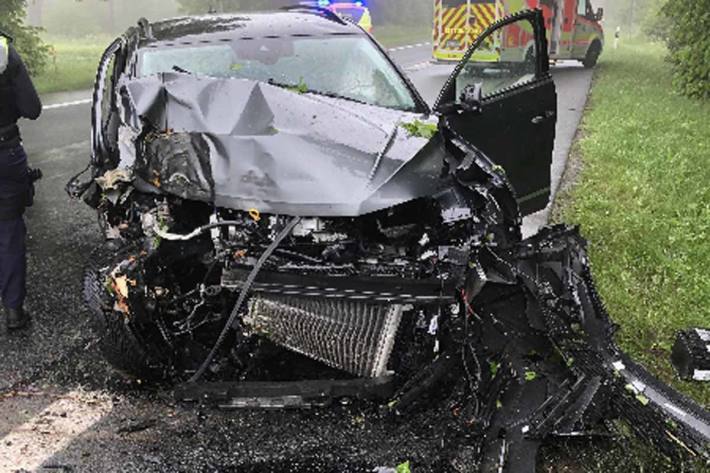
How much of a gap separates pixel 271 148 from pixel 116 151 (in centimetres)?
94

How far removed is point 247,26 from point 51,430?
2709 millimetres

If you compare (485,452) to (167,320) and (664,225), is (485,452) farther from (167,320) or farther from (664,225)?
(664,225)

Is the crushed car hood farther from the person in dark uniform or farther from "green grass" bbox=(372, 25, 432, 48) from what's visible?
"green grass" bbox=(372, 25, 432, 48)

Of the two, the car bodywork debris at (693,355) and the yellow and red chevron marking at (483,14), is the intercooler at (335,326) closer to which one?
the car bodywork debris at (693,355)

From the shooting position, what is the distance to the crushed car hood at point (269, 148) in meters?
2.78

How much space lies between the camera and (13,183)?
386 centimetres

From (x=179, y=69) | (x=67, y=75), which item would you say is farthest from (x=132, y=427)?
(x=67, y=75)

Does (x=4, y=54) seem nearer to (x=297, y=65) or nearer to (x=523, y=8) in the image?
(x=297, y=65)

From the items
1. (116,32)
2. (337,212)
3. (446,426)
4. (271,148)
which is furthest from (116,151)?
(116,32)

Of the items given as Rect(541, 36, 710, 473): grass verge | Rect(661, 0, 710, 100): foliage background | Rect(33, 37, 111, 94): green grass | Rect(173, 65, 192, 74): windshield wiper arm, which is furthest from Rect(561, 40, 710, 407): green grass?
Rect(33, 37, 111, 94): green grass

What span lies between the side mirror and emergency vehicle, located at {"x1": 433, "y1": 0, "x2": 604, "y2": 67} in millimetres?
8834

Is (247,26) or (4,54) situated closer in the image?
(4,54)

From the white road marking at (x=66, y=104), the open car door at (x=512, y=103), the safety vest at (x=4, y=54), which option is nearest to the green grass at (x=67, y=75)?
the white road marking at (x=66, y=104)

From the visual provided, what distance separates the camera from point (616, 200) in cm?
604
